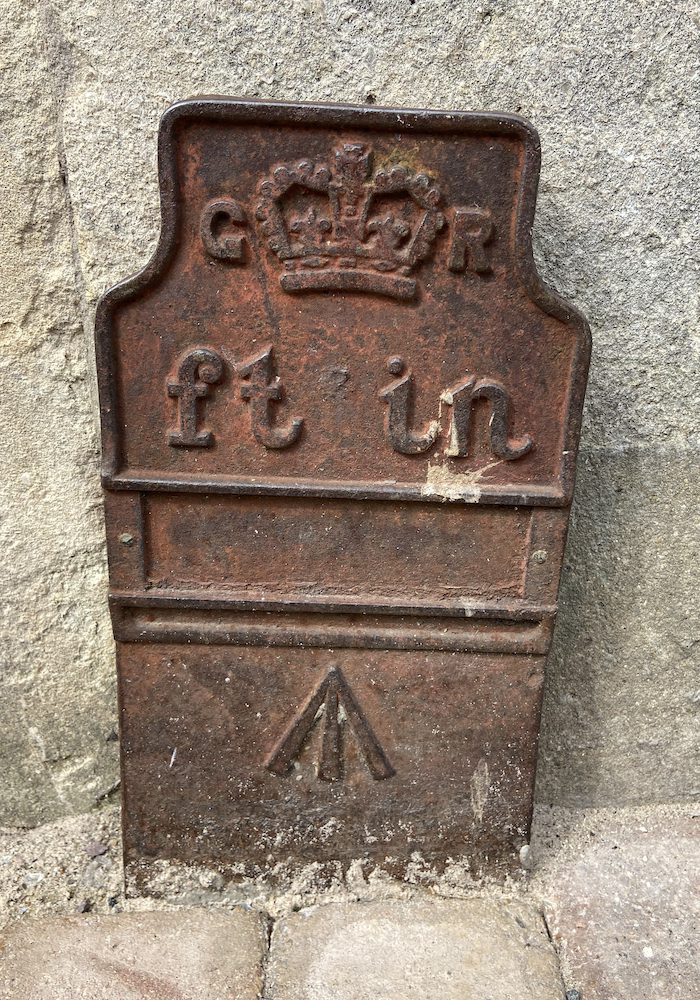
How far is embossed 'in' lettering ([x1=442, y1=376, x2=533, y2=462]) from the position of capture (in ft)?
3.05

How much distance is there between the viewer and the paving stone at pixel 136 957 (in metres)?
0.96

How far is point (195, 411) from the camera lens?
931mm

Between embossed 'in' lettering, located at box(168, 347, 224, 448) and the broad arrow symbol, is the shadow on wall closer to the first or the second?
the broad arrow symbol

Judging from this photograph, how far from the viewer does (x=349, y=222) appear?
870 millimetres

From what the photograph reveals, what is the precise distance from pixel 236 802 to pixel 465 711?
338 mm

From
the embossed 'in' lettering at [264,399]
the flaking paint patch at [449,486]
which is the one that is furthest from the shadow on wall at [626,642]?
the embossed 'in' lettering at [264,399]

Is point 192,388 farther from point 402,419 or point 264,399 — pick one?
point 402,419

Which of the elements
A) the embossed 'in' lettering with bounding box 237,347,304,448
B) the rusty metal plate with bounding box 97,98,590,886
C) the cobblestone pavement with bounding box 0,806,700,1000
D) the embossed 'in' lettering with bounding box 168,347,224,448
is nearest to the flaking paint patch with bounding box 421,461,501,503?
the rusty metal plate with bounding box 97,98,590,886

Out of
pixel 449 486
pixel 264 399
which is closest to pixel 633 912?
pixel 449 486

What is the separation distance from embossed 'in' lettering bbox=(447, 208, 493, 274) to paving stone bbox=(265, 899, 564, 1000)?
85cm

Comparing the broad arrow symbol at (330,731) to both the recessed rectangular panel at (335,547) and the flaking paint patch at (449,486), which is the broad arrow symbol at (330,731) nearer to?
the recessed rectangular panel at (335,547)

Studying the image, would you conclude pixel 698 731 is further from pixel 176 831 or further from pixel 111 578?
pixel 111 578

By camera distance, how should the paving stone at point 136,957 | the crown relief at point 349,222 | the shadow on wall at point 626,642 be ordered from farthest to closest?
the shadow on wall at point 626,642, the paving stone at point 136,957, the crown relief at point 349,222

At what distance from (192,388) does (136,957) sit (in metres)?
0.73
